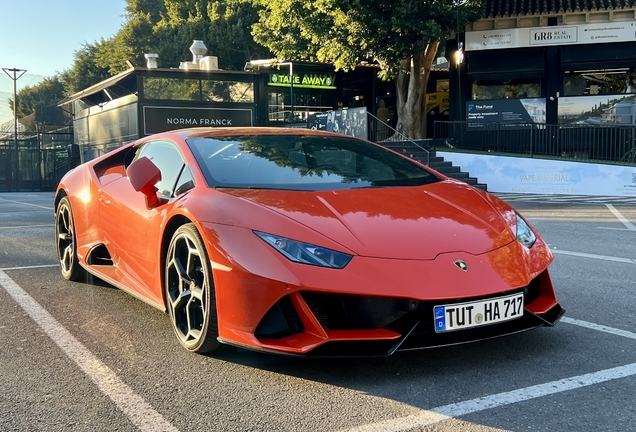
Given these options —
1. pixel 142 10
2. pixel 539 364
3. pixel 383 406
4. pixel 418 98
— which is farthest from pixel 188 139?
pixel 142 10

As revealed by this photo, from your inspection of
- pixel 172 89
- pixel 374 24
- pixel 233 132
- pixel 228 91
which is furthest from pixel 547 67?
pixel 233 132

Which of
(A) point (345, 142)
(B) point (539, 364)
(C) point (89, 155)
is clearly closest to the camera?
→ (B) point (539, 364)

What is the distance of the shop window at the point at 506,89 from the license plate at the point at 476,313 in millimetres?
19486

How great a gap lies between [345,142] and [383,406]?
2243 millimetres

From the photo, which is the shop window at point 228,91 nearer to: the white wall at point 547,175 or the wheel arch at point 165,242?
the white wall at point 547,175

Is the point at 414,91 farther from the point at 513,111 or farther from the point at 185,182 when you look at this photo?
the point at 185,182

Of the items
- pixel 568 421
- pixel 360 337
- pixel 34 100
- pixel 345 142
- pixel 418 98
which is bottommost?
pixel 568 421

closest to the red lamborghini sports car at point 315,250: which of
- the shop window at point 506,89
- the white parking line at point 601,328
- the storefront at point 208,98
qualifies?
the white parking line at point 601,328

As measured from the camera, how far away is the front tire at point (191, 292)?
10.2 ft

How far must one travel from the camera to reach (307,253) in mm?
2850

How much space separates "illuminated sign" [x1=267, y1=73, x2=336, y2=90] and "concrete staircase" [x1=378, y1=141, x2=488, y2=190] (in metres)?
7.90

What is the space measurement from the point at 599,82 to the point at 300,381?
2039cm

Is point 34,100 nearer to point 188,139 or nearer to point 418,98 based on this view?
point 418,98

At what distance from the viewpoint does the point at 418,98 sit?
20.6 m
